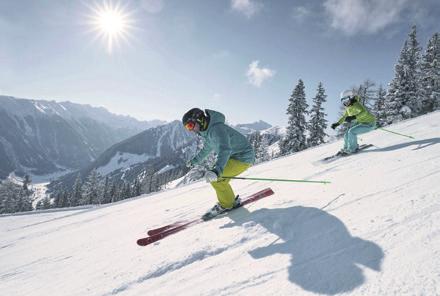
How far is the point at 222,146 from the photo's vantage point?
523cm

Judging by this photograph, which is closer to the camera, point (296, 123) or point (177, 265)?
point (177, 265)

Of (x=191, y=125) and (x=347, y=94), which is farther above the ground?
(x=347, y=94)

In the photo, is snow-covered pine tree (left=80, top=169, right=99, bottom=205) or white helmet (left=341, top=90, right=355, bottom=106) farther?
snow-covered pine tree (left=80, top=169, right=99, bottom=205)

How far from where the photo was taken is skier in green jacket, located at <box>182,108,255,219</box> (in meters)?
5.30

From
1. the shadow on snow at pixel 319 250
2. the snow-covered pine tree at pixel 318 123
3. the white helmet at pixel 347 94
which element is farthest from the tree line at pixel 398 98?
the shadow on snow at pixel 319 250

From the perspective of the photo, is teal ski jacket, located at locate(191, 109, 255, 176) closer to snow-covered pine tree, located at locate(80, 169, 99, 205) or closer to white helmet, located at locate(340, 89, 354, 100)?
white helmet, located at locate(340, 89, 354, 100)

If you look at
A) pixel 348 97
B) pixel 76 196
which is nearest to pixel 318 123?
pixel 348 97

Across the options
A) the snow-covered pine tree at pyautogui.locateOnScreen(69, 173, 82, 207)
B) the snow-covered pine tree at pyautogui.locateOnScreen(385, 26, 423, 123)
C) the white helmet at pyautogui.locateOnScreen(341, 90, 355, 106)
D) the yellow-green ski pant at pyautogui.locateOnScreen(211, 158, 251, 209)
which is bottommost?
the snow-covered pine tree at pyautogui.locateOnScreen(69, 173, 82, 207)

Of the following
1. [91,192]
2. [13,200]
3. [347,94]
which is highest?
[347,94]

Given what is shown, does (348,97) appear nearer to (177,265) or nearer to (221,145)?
(221,145)

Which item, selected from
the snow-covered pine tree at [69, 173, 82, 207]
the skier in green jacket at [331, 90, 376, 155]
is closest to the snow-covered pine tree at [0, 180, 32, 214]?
the snow-covered pine tree at [69, 173, 82, 207]

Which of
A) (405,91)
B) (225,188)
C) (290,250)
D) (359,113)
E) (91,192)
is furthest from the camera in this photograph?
(91,192)

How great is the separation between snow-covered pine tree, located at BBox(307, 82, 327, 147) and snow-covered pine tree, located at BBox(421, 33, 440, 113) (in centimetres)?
1131

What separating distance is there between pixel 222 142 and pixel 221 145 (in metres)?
0.07
